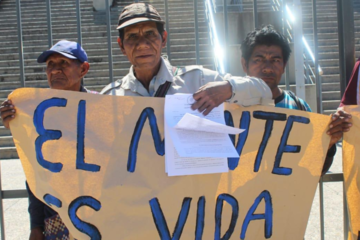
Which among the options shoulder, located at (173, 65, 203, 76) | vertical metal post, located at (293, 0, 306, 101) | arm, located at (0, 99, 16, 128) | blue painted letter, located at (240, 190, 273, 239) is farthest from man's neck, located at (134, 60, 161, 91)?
vertical metal post, located at (293, 0, 306, 101)

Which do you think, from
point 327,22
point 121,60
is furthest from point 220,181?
point 327,22

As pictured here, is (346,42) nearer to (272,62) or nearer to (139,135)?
(272,62)

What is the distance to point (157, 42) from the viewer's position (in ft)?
7.32

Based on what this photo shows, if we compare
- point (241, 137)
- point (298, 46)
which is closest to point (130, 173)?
point (241, 137)

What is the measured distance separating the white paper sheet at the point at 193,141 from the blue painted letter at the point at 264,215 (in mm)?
293

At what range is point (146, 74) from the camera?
2.29 meters

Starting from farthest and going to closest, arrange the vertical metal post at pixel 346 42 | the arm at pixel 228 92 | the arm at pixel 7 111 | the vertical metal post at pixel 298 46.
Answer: the vertical metal post at pixel 298 46, the vertical metal post at pixel 346 42, the arm at pixel 7 111, the arm at pixel 228 92

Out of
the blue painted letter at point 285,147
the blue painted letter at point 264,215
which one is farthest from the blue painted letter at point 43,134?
the blue painted letter at point 285,147

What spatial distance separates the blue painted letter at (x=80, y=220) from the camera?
2.07 metres

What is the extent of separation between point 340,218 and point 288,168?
7.19ft

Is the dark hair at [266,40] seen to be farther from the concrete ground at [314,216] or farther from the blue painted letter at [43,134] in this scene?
the concrete ground at [314,216]

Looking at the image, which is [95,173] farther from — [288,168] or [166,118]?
[288,168]

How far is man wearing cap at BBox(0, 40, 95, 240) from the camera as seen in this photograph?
218 cm

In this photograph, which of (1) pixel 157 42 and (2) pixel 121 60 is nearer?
(1) pixel 157 42
